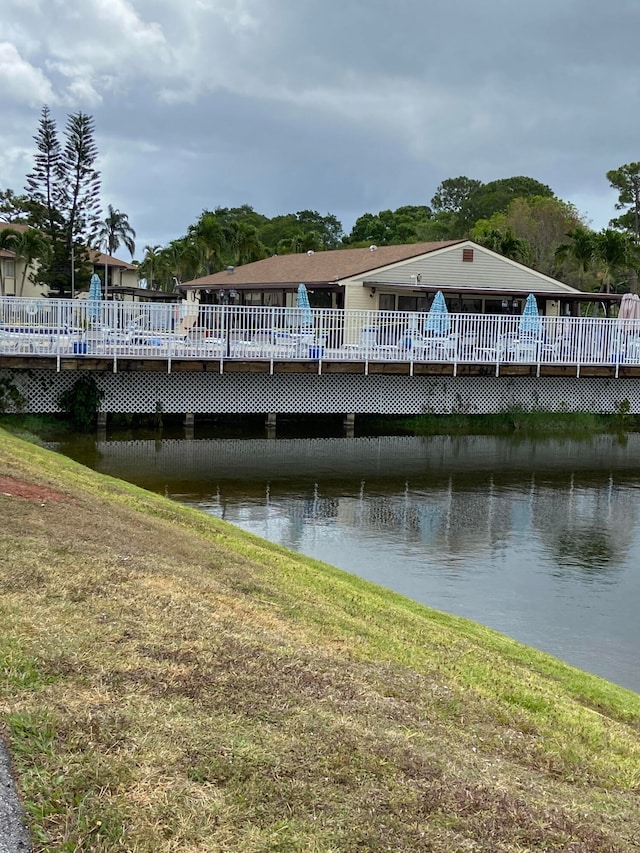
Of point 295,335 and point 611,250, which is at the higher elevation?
point 611,250

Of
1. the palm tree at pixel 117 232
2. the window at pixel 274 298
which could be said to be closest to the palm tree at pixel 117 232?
the palm tree at pixel 117 232

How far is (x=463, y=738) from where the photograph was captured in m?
4.82

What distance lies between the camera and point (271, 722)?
14.5 ft

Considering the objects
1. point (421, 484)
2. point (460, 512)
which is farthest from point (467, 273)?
point (460, 512)

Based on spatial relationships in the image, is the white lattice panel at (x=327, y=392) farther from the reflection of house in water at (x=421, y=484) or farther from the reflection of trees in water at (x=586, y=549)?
the reflection of trees in water at (x=586, y=549)

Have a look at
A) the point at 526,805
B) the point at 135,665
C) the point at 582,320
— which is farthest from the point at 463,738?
the point at 582,320

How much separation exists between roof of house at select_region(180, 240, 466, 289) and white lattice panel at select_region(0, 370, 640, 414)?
6490mm

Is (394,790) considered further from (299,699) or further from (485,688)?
(485,688)

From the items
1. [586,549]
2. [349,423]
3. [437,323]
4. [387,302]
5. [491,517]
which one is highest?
[387,302]

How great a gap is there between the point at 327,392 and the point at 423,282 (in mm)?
8537

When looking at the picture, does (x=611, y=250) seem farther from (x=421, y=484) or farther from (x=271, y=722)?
(x=271, y=722)

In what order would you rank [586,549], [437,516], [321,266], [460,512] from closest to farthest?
1. [586,549]
2. [437,516]
3. [460,512]
4. [321,266]

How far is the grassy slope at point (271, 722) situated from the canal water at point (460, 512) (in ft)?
9.06

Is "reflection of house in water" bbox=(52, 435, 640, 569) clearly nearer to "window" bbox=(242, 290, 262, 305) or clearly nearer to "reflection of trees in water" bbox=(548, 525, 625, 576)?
"reflection of trees in water" bbox=(548, 525, 625, 576)
